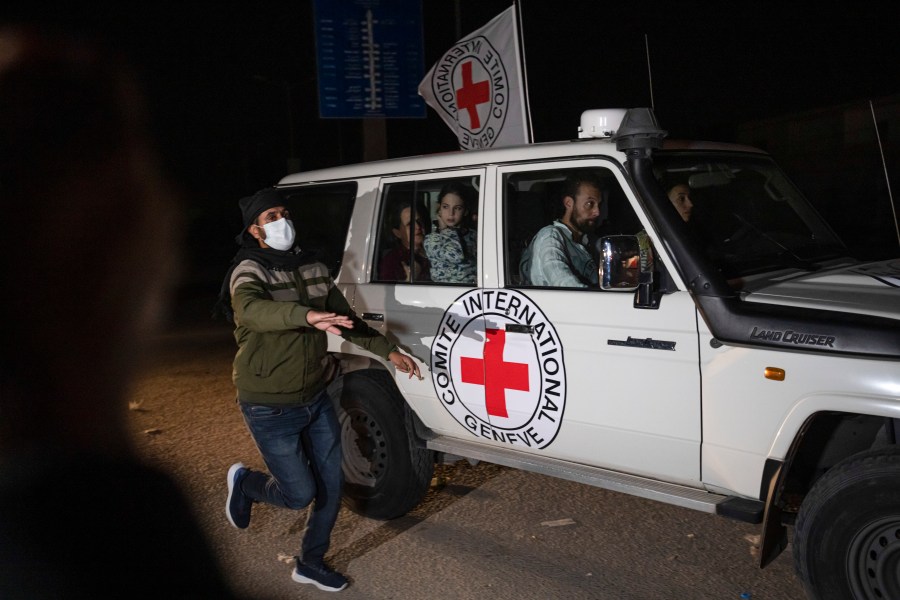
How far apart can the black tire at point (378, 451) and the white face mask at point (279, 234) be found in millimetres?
1267

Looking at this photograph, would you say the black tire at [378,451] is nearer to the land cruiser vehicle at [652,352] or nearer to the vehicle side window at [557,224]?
the land cruiser vehicle at [652,352]

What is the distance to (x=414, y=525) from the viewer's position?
480cm

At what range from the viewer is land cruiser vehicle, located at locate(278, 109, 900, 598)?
3.15m

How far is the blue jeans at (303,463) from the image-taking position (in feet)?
12.8

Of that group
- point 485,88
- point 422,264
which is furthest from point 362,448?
point 485,88

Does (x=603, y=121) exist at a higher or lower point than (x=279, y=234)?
higher

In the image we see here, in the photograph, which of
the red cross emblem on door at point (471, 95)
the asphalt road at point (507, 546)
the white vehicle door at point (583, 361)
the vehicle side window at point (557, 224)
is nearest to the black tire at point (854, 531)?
the white vehicle door at point (583, 361)

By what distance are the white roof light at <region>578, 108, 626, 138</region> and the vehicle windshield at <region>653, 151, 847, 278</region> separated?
0.96ft

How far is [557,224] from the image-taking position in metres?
4.19

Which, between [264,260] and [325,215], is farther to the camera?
[325,215]

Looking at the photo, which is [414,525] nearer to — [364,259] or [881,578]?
[364,259]

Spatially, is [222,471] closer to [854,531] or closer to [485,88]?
[485,88]

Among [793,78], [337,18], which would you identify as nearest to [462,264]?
[337,18]

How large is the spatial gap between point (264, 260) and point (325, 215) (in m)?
1.49
